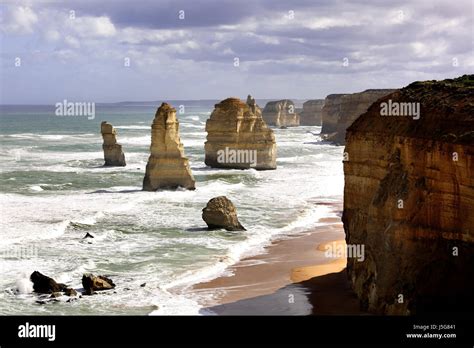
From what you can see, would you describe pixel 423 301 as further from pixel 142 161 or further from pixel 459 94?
pixel 142 161

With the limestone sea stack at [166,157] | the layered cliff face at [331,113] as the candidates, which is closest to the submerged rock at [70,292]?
the limestone sea stack at [166,157]

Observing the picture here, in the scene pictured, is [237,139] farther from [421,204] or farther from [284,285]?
[421,204]

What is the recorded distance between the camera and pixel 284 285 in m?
24.1

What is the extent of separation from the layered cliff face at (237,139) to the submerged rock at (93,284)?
37.2 m

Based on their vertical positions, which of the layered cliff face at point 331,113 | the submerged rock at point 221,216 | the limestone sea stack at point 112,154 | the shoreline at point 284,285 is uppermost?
the layered cliff face at point 331,113

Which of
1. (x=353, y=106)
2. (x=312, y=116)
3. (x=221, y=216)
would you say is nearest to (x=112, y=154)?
(x=221, y=216)

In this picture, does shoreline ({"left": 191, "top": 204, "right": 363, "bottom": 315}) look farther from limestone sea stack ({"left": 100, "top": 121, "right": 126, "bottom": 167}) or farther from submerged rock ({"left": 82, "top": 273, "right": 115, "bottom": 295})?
limestone sea stack ({"left": 100, "top": 121, "right": 126, "bottom": 167})

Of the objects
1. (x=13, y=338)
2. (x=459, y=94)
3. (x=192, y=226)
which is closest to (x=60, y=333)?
(x=13, y=338)

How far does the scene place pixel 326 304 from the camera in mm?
21016

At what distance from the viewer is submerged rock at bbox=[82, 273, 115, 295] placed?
896 inches

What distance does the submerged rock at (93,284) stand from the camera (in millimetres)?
22770

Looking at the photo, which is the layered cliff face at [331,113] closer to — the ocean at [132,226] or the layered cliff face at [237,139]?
the ocean at [132,226]

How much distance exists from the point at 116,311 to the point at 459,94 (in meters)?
11.1

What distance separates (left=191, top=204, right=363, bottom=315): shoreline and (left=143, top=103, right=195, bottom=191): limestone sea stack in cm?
1548
